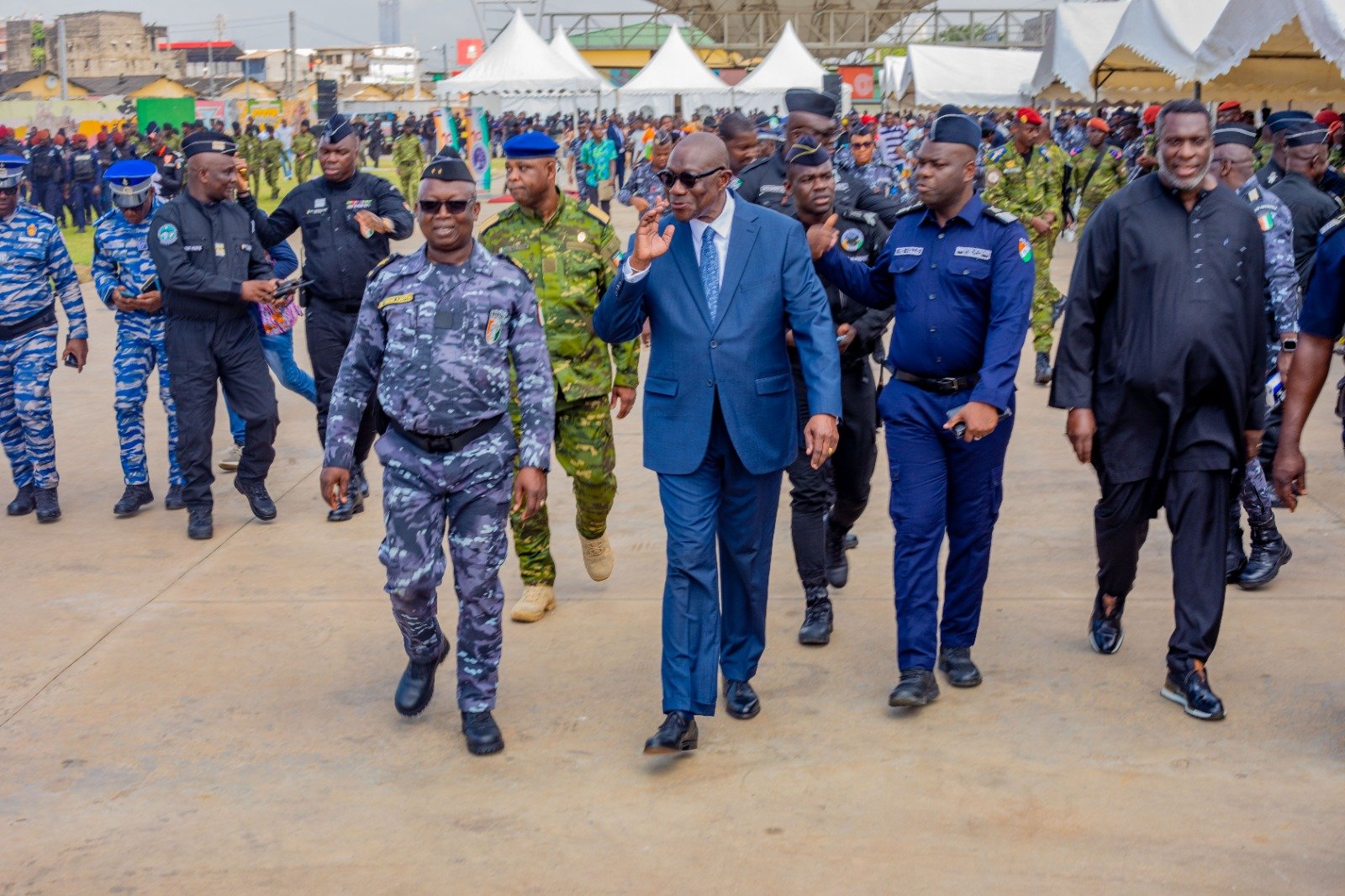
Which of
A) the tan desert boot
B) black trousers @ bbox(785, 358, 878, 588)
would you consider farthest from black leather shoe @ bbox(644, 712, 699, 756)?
the tan desert boot

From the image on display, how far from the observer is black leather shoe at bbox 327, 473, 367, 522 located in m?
7.98

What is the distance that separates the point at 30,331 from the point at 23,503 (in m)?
0.98

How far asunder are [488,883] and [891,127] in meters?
20.7

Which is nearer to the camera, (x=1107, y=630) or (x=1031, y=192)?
(x=1107, y=630)

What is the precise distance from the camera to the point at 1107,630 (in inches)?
222

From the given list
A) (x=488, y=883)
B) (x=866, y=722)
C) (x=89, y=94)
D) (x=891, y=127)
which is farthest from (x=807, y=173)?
(x=89, y=94)

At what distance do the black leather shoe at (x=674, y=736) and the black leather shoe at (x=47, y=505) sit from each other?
471cm

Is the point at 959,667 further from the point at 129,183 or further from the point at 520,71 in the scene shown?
the point at 520,71

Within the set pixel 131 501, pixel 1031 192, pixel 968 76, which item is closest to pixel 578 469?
pixel 131 501

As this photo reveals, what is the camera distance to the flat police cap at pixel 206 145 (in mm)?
7641

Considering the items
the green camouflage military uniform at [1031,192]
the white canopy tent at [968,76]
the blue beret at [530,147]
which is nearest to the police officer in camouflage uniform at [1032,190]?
the green camouflage military uniform at [1031,192]

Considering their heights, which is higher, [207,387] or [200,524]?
[207,387]

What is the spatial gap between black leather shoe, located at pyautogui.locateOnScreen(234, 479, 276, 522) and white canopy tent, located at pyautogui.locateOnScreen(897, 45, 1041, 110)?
28695mm

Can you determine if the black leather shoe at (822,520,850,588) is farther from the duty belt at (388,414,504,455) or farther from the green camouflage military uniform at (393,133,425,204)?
the green camouflage military uniform at (393,133,425,204)
